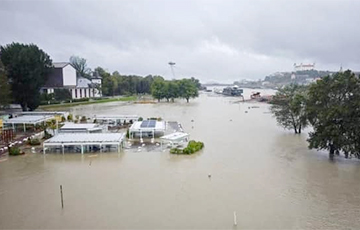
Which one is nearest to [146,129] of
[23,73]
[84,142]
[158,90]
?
[84,142]

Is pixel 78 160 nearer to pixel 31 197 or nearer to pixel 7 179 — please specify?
pixel 7 179

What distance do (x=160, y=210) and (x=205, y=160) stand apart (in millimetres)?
6365

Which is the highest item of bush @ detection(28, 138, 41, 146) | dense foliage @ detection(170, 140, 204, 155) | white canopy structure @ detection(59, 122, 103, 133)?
white canopy structure @ detection(59, 122, 103, 133)

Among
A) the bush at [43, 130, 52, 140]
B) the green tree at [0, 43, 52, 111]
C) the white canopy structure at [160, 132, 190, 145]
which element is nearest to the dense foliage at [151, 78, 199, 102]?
the green tree at [0, 43, 52, 111]

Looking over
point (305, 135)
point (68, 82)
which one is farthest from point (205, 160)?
point (68, 82)

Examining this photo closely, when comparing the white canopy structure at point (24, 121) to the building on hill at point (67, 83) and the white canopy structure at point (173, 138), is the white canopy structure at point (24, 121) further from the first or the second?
the building on hill at point (67, 83)

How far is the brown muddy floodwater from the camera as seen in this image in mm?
9727

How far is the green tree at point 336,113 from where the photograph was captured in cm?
Answer: 1506

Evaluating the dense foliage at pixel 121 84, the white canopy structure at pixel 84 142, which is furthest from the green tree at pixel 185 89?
the white canopy structure at pixel 84 142

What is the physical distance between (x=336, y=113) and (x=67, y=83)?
140 feet

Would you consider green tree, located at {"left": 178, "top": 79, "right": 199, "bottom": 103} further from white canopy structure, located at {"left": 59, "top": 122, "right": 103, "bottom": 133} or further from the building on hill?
white canopy structure, located at {"left": 59, "top": 122, "right": 103, "bottom": 133}

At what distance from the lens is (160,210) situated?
10320mm

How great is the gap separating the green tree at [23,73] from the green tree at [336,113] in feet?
84.3

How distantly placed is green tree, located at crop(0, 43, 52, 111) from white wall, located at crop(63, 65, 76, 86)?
15.4 metres
